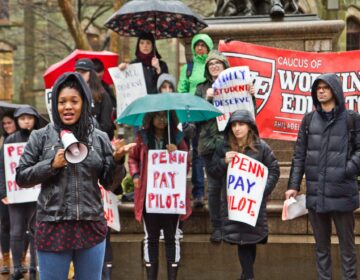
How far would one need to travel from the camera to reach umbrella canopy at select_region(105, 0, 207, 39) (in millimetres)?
8906

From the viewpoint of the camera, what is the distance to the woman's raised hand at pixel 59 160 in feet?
13.3

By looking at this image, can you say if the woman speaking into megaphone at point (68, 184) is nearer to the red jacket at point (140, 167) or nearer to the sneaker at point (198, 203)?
the red jacket at point (140, 167)

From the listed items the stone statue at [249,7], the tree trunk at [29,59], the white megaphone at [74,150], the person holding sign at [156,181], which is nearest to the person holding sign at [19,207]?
the person holding sign at [156,181]

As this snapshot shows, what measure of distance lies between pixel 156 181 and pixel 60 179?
256 centimetres

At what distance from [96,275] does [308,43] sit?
555cm

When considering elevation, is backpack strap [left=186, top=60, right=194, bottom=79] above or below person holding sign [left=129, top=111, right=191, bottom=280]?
above

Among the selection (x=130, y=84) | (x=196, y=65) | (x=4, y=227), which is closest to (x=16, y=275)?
(x=4, y=227)

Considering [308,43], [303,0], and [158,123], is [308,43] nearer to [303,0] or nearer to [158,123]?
[158,123]

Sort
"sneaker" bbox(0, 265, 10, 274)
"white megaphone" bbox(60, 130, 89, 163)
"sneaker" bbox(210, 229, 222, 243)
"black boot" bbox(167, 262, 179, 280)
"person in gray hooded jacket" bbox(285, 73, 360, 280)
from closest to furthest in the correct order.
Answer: "white megaphone" bbox(60, 130, 89, 163), "person in gray hooded jacket" bbox(285, 73, 360, 280), "black boot" bbox(167, 262, 179, 280), "sneaker" bbox(210, 229, 222, 243), "sneaker" bbox(0, 265, 10, 274)

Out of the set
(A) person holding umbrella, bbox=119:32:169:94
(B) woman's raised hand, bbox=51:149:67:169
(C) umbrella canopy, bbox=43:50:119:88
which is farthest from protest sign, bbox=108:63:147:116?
(B) woman's raised hand, bbox=51:149:67:169

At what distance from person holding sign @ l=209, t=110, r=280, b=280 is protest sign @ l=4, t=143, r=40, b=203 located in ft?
7.83

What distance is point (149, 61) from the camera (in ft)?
28.2

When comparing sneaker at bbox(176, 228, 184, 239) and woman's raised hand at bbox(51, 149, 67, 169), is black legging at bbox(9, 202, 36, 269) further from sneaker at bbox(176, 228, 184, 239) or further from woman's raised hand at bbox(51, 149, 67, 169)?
woman's raised hand at bbox(51, 149, 67, 169)

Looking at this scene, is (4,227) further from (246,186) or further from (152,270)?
(246,186)
